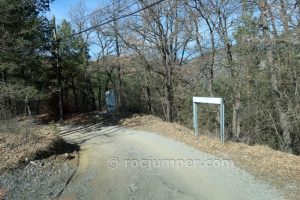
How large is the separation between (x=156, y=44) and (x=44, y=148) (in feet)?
45.2

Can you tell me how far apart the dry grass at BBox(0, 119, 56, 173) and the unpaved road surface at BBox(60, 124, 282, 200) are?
5.42ft

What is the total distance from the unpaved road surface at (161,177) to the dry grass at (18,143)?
1.65m

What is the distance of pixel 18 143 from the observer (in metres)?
13.3

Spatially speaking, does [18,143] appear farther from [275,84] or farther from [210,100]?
[275,84]

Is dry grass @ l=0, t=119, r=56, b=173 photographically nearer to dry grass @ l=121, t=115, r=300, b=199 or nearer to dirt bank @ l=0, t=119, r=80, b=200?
dirt bank @ l=0, t=119, r=80, b=200


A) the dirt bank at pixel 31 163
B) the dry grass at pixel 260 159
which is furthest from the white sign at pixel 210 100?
the dirt bank at pixel 31 163

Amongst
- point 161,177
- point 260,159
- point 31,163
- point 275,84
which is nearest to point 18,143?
point 31,163

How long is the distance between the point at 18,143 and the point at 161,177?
21.7ft

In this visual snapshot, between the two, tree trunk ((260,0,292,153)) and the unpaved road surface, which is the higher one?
tree trunk ((260,0,292,153))

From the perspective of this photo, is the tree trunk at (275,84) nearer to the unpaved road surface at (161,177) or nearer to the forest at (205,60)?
the forest at (205,60)

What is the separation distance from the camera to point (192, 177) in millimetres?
8859

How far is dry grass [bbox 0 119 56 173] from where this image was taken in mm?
11125

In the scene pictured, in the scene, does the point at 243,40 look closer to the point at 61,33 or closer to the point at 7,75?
the point at 7,75

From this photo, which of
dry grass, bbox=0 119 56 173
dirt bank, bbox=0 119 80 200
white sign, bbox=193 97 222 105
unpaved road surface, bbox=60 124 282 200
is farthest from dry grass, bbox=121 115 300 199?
dry grass, bbox=0 119 56 173
